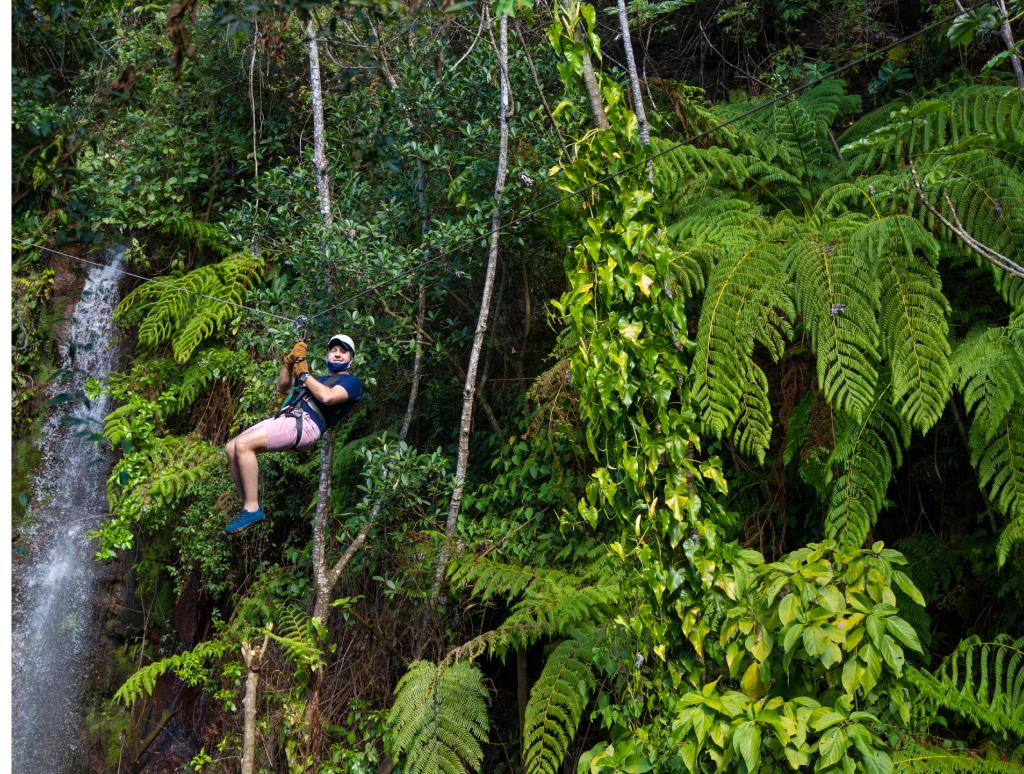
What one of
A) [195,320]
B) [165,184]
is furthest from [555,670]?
[165,184]

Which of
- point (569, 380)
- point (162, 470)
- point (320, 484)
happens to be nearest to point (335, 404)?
point (320, 484)

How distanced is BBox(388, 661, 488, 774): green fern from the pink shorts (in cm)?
132

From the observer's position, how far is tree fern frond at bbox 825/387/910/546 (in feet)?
13.0

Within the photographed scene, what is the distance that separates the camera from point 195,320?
23.6 ft

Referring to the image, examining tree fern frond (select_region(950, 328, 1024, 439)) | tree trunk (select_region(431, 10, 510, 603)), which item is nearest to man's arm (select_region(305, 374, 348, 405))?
tree trunk (select_region(431, 10, 510, 603))

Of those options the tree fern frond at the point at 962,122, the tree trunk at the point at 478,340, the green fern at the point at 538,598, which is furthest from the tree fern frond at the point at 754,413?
the tree trunk at the point at 478,340

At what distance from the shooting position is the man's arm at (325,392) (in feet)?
14.6

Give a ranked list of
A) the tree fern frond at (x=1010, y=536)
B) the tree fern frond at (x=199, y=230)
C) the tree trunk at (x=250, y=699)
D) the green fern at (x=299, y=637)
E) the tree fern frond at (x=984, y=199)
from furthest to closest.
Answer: the tree fern frond at (x=199, y=230) → the green fern at (x=299, y=637) → the tree trunk at (x=250, y=699) → the tree fern frond at (x=984, y=199) → the tree fern frond at (x=1010, y=536)

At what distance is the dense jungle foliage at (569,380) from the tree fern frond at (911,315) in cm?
2

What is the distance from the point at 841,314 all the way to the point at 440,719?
2637mm

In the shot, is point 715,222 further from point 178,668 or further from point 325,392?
point 178,668

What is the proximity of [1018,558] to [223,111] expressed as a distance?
23.3ft

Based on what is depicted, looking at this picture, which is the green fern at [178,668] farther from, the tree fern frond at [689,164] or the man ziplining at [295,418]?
the tree fern frond at [689,164]

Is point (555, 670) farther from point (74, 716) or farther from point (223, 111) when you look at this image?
point (223, 111)
